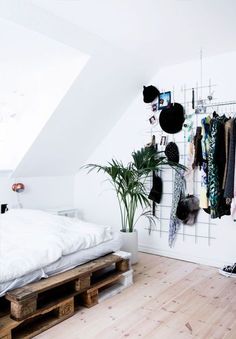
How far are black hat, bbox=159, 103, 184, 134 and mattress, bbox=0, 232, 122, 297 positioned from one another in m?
1.54

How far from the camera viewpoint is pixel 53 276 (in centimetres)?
214

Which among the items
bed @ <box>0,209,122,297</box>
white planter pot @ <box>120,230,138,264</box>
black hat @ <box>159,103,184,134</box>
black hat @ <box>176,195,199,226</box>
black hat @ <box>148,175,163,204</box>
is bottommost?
white planter pot @ <box>120,230,138,264</box>

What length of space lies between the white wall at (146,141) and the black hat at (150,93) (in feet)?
0.28

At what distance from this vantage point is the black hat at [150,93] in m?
3.78

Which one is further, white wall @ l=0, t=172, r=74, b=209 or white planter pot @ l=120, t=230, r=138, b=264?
white wall @ l=0, t=172, r=74, b=209

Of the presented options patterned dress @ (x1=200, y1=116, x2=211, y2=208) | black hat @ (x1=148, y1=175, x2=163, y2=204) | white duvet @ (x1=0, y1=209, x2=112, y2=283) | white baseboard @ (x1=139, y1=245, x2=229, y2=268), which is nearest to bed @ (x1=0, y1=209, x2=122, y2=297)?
white duvet @ (x1=0, y1=209, x2=112, y2=283)

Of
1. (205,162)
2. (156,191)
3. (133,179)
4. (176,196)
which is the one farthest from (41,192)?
(205,162)

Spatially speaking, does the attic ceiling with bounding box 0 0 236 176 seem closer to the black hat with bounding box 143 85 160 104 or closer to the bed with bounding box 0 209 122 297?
the black hat with bounding box 143 85 160 104

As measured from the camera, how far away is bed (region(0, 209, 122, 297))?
1.94 m

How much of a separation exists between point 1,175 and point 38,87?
3.82 ft

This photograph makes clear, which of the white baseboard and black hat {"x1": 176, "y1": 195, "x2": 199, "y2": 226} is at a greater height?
black hat {"x1": 176, "y1": 195, "x2": 199, "y2": 226}

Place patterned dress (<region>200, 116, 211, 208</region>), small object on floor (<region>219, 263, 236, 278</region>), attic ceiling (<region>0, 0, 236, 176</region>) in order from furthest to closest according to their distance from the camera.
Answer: small object on floor (<region>219, 263, 236, 278</region>), patterned dress (<region>200, 116, 211, 208</region>), attic ceiling (<region>0, 0, 236, 176</region>)

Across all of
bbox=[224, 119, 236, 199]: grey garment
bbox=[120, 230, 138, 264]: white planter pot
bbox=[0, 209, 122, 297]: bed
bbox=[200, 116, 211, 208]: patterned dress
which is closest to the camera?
bbox=[0, 209, 122, 297]: bed

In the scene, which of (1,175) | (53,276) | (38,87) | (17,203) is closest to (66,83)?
(38,87)
